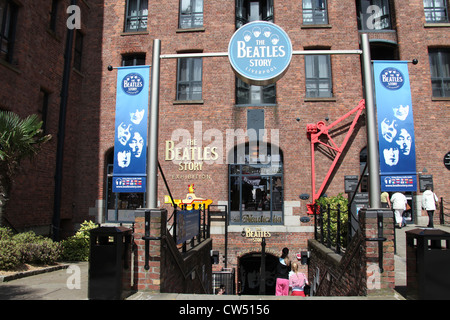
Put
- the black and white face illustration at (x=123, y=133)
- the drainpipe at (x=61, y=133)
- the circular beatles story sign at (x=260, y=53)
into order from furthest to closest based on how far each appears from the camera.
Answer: the drainpipe at (x=61, y=133)
the black and white face illustration at (x=123, y=133)
the circular beatles story sign at (x=260, y=53)

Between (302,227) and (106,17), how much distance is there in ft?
43.1

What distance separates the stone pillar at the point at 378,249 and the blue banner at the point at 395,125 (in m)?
2.43

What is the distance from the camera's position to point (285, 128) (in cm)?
1454

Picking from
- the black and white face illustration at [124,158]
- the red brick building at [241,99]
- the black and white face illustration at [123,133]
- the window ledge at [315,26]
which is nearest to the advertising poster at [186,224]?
the black and white face illustration at [124,158]

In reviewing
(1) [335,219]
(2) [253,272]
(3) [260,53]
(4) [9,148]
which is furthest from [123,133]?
(2) [253,272]

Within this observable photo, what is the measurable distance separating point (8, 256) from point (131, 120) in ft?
13.3

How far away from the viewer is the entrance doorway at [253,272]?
45.4 feet

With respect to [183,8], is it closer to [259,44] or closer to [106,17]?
[106,17]

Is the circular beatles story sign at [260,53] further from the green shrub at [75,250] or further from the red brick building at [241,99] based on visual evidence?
the red brick building at [241,99]

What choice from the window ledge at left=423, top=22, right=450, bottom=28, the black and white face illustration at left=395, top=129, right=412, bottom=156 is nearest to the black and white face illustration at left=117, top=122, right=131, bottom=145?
the black and white face illustration at left=395, top=129, right=412, bottom=156

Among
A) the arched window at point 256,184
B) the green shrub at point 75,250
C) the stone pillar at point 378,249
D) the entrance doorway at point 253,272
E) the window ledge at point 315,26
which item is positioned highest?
the window ledge at point 315,26

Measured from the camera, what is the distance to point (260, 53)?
6.29 metres

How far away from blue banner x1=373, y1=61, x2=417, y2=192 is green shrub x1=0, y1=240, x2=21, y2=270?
28.3ft
